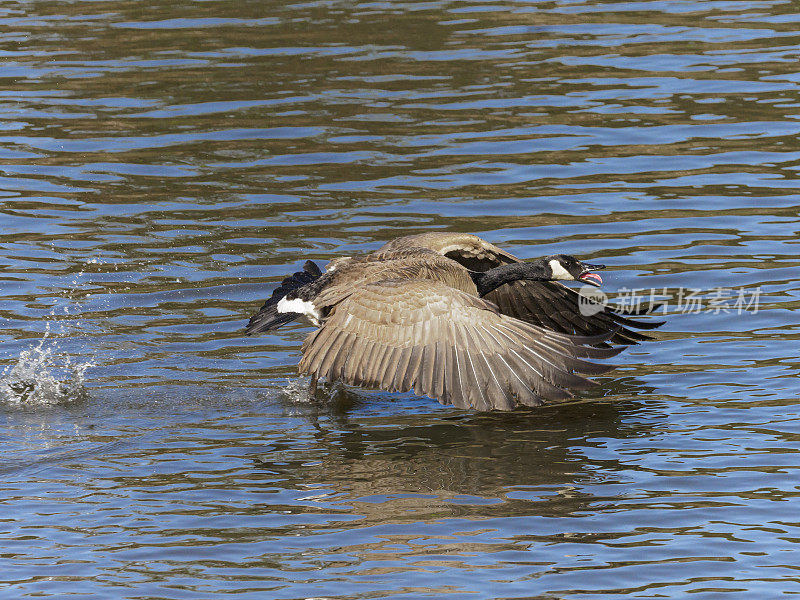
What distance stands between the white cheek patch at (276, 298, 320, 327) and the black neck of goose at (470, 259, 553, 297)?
1.32 metres

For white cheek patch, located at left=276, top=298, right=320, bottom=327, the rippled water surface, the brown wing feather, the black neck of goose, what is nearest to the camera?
the rippled water surface

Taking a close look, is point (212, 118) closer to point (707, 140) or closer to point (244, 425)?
point (707, 140)

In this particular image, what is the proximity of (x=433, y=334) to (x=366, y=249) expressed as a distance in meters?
3.89

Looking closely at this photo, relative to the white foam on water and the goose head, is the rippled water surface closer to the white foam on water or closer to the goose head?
the white foam on water

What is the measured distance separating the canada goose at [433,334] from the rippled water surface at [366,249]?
526mm

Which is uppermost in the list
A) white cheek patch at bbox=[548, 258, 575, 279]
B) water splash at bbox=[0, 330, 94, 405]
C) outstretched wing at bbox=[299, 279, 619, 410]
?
white cheek patch at bbox=[548, 258, 575, 279]

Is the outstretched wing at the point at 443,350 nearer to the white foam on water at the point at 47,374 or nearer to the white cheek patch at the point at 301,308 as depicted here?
the white cheek patch at the point at 301,308

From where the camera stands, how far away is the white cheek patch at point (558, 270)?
9.39 meters

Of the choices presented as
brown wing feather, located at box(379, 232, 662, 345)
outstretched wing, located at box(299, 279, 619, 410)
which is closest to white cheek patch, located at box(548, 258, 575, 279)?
brown wing feather, located at box(379, 232, 662, 345)

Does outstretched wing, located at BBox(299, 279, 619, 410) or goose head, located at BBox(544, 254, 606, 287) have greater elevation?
goose head, located at BBox(544, 254, 606, 287)

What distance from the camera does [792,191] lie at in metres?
12.8

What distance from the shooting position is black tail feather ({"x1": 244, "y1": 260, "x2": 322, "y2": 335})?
920 centimetres
